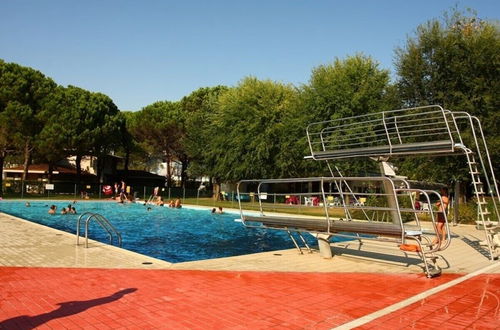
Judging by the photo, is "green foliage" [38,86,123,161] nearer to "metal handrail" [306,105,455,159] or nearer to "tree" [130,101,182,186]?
"tree" [130,101,182,186]

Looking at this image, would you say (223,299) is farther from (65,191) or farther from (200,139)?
(200,139)

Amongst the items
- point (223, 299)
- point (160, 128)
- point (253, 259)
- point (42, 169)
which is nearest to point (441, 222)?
point (253, 259)

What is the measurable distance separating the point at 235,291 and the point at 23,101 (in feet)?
135

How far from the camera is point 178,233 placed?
2097 cm

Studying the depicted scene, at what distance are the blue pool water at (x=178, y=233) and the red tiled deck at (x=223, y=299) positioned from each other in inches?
232

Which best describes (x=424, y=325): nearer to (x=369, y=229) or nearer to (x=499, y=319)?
(x=499, y=319)

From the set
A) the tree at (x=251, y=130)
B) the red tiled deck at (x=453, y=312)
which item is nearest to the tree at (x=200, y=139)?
the tree at (x=251, y=130)

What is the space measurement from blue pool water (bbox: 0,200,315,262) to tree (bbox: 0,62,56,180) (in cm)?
877

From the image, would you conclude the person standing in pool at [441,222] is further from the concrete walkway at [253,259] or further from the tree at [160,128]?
the tree at [160,128]

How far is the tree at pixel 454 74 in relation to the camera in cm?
2348

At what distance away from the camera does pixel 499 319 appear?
239 inches

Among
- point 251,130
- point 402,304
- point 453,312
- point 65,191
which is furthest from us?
point 65,191

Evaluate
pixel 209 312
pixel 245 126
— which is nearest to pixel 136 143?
pixel 245 126

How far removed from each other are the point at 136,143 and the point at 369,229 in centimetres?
5717
